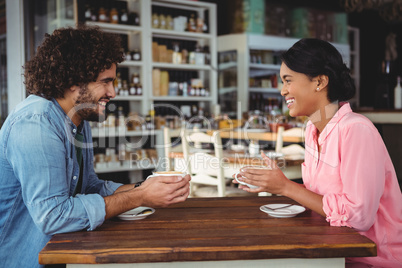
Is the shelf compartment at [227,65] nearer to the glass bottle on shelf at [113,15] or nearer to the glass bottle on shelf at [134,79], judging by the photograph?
the glass bottle on shelf at [134,79]

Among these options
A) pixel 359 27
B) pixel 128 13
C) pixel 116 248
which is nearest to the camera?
pixel 116 248

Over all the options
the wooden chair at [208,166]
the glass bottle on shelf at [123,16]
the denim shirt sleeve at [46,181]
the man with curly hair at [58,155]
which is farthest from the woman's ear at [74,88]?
the glass bottle on shelf at [123,16]

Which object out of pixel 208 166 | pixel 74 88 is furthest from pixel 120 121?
pixel 74 88

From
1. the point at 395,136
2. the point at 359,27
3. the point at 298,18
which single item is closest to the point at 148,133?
the point at 395,136

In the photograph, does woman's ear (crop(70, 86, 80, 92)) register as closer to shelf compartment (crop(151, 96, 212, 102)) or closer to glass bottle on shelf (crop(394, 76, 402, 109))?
glass bottle on shelf (crop(394, 76, 402, 109))

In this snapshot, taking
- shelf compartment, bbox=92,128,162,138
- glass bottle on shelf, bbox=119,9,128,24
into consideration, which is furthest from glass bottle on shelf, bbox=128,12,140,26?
shelf compartment, bbox=92,128,162,138

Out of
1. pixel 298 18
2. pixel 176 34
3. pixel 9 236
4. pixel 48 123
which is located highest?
pixel 298 18

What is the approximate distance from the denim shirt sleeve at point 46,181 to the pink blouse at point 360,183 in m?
0.73

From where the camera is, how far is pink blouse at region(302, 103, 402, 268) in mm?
1271

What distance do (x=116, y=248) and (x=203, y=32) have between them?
5422 mm

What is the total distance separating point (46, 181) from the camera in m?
1.21

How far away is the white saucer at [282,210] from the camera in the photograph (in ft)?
4.35

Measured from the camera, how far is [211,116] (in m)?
6.02

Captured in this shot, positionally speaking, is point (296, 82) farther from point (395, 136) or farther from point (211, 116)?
point (211, 116)
